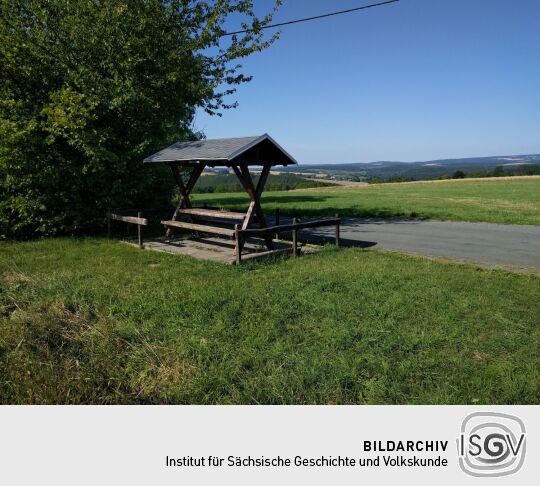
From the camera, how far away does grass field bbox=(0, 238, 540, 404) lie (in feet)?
13.2

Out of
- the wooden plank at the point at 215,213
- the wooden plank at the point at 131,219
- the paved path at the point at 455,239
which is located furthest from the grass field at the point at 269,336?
the wooden plank at the point at 131,219

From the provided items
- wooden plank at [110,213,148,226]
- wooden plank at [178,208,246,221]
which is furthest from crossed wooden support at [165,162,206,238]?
wooden plank at [110,213,148,226]

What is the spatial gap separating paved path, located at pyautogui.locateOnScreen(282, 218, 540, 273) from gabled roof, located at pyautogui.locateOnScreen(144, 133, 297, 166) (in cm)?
388

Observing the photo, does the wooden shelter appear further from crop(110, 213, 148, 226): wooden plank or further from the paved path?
the paved path

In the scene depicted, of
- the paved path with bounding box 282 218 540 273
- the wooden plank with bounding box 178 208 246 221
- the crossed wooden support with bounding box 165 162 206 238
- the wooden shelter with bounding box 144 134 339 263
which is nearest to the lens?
the wooden shelter with bounding box 144 134 339 263

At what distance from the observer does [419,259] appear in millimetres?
10188

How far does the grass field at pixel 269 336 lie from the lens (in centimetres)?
402

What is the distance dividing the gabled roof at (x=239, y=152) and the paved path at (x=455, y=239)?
3879 millimetres

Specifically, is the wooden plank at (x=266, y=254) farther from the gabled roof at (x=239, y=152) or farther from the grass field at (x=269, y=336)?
the gabled roof at (x=239, y=152)

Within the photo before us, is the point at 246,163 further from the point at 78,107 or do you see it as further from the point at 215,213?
the point at 78,107

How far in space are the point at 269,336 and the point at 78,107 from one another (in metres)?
9.95

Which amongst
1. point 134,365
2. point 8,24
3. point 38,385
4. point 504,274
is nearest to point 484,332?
point 504,274

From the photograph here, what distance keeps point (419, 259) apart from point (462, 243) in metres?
3.29
